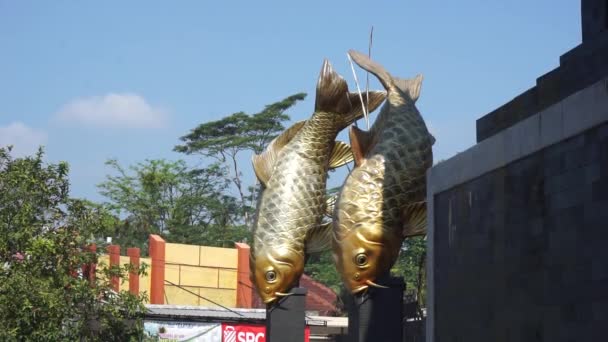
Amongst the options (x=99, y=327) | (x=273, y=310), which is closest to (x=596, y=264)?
(x=273, y=310)

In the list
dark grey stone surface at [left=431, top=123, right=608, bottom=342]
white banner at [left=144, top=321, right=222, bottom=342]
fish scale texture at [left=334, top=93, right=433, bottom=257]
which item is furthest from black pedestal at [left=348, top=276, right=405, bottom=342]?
white banner at [left=144, top=321, right=222, bottom=342]

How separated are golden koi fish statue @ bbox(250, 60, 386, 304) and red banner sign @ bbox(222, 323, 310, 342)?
6461 mm

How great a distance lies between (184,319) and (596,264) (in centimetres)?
1705

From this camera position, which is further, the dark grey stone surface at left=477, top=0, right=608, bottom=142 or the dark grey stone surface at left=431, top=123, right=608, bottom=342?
the dark grey stone surface at left=477, top=0, right=608, bottom=142

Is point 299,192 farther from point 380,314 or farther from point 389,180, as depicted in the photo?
point 380,314

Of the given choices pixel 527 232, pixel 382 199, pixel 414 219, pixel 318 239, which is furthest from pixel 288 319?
pixel 527 232

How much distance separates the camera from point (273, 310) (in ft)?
63.5

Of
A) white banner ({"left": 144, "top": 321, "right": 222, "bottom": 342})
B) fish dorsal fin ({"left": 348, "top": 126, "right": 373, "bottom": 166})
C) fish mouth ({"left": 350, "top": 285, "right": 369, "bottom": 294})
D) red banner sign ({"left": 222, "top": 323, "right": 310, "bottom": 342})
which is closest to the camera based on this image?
fish mouth ({"left": 350, "top": 285, "right": 369, "bottom": 294})

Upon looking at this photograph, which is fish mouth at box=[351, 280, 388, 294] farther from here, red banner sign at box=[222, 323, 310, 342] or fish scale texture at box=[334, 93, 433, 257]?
red banner sign at box=[222, 323, 310, 342]

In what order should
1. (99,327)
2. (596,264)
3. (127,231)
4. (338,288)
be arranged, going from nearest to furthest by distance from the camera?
(596,264)
(99,327)
(127,231)
(338,288)

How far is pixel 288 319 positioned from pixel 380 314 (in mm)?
2750

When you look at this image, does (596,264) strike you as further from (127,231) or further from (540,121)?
(127,231)

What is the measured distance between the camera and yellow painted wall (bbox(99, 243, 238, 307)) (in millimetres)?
28234

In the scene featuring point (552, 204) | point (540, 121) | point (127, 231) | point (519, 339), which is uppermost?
point (127, 231)
